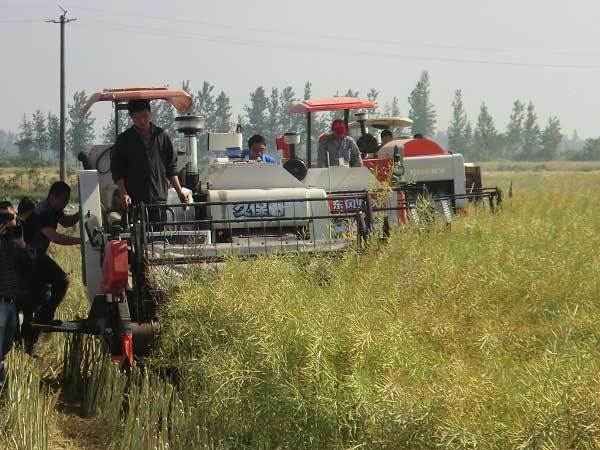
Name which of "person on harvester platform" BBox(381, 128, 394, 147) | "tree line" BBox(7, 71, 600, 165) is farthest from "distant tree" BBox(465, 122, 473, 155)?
"person on harvester platform" BBox(381, 128, 394, 147)

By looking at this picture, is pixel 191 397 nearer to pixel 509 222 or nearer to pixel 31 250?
pixel 31 250

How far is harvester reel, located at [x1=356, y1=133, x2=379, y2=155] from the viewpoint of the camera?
53.7 feet

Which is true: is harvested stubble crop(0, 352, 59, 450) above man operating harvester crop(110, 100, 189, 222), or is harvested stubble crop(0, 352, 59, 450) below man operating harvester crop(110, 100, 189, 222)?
→ below

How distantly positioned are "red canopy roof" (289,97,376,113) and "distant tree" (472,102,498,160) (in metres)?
159

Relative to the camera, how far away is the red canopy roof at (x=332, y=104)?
13.8 meters

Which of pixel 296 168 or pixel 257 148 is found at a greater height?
pixel 257 148

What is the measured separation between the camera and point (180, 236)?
9266mm

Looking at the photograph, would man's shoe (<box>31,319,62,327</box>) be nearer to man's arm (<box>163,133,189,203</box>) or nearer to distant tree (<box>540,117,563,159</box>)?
man's arm (<box>163,133,189,203</box>)

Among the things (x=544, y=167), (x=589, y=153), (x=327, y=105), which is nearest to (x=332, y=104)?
(x=327, y=105)

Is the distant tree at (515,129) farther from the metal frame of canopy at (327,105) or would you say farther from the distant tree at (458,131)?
the metal frame of canopy at (327,105)

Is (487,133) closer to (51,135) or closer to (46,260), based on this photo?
(51,135)

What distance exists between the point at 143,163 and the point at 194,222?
1188mm

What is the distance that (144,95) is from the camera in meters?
10.7

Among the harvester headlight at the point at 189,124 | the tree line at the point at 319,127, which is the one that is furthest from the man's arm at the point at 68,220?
the tree line at the point at 319,127
